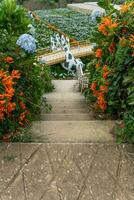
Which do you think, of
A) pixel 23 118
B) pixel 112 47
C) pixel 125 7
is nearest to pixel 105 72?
pixel 112 47

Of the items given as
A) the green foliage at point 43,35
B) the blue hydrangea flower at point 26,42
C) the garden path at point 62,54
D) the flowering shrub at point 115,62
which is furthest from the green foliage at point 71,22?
the blue hydrangea flower at point 26,42

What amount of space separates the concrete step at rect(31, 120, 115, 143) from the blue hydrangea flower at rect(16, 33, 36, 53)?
739mm

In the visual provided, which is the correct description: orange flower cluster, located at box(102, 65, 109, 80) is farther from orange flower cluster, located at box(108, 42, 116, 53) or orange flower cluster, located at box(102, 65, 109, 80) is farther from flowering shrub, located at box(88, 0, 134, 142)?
orange flower cluster, located at box(108, 42, 116, 53)

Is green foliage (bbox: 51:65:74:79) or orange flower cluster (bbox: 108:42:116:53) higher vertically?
orange flower cluster (bbox: 108:42:116:53)

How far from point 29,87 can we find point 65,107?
137 cm

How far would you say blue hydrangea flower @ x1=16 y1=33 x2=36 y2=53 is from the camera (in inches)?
187

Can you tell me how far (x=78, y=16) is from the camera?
21875 millimetres

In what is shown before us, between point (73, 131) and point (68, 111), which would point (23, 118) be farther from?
point (68, 111)

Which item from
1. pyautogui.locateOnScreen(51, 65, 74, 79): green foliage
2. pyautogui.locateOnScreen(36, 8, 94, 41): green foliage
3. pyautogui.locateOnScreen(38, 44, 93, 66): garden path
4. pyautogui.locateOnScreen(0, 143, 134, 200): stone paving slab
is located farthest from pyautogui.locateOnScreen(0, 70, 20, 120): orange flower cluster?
pyautogui.locateOnScreen(36, 8, 94, 41): green foliage

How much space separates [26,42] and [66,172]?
1484 millimetres

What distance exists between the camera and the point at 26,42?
4.79 m

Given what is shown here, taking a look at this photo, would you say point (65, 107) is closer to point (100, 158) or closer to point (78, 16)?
point (100, 158)

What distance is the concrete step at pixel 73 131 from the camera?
4.43 meters

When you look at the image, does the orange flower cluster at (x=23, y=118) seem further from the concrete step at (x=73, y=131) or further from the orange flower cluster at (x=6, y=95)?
the orange flower cluster at (x=6, y=95)
